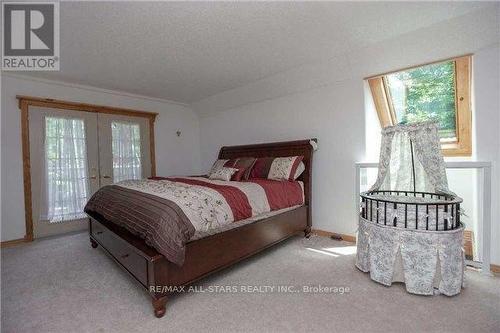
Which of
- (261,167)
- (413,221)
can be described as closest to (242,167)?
(261,167)

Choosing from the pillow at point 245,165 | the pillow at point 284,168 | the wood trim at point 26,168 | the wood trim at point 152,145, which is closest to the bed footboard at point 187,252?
the pillow at point 284,168

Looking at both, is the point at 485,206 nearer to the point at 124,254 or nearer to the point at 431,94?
the point at 431,94

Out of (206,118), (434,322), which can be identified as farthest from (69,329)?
(206,118)

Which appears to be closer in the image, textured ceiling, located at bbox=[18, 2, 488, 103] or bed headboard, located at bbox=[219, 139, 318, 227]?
textured ceiling, located at bbox=[18, 2, 488, 103]

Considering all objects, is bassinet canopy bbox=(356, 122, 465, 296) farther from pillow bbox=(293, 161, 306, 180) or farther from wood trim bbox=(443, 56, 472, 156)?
pillow bbox=(293, 161, 306, 180)

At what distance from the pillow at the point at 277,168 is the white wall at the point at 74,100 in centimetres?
218

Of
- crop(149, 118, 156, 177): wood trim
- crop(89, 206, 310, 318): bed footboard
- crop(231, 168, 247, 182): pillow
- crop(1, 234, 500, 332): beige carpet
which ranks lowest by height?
crop(1, 234, 500, 332): beige carpet

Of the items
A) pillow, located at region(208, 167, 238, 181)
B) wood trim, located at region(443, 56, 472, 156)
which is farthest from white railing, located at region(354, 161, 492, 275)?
pillow, located at region(208, 167, 238, 181)

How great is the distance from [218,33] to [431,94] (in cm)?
254

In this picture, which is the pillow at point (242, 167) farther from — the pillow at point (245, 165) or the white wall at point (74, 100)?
the white wall at point (74, 100)

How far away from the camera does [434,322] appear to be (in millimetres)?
1699

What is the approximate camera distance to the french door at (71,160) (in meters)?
3.59

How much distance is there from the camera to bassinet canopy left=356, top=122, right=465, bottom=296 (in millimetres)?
1980

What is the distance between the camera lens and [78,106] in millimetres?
3875
